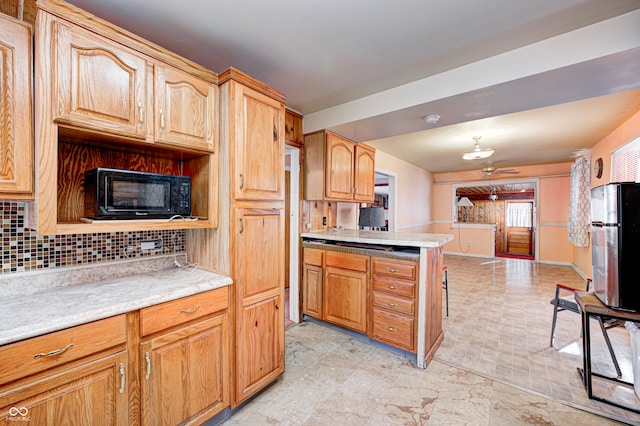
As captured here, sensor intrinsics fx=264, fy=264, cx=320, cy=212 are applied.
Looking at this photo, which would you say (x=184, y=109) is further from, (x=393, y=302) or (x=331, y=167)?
(x=393, y=302)

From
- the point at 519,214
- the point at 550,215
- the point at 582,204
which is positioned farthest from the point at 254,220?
the point at 519,214

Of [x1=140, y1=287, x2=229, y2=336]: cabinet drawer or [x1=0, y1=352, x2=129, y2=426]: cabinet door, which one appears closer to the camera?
[x1=0, y1=352, x2=129, y2=426]: cabinet door

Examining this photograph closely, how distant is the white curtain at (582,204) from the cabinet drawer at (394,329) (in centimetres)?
450

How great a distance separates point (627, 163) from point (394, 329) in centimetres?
360

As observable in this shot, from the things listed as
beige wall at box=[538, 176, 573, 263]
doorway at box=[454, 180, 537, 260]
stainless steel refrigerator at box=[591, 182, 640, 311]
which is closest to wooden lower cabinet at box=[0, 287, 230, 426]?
stainless steel refrigerator at box=[591, 182, 640, 311]

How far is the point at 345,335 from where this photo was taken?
111 inches

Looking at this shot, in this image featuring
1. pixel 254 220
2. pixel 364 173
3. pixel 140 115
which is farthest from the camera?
pixel 364 173

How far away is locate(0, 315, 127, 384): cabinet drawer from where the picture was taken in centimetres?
95

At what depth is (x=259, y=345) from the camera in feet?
6.07

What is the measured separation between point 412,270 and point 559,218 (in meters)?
6.35

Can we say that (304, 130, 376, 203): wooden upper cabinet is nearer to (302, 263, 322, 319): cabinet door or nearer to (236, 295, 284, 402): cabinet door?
(302, 263, 322, 319): cabinet door

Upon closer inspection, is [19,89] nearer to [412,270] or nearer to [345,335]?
[412,270]

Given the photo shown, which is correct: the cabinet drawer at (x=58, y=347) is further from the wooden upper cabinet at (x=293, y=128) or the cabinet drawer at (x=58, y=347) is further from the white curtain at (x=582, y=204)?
the white curtain at (x=582, y=204)

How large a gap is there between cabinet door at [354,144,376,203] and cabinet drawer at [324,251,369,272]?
39.5 inches
